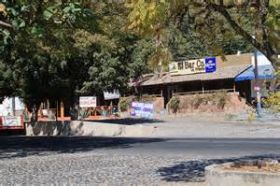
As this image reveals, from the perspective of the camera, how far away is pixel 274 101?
34.9 feet

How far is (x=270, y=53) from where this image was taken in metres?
11.7

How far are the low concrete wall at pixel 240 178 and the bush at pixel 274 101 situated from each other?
3.61 feet

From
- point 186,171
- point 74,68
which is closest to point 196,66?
point 74,68

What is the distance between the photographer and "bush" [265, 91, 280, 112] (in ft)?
Answer: 34.8

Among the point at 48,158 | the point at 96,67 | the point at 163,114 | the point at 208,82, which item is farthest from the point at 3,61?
the point at 208,82

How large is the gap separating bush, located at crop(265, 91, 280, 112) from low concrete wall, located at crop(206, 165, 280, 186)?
1.10 metres

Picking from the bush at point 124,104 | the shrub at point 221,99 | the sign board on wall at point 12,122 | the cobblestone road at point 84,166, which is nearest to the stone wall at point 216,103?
the shrub at point 221,99

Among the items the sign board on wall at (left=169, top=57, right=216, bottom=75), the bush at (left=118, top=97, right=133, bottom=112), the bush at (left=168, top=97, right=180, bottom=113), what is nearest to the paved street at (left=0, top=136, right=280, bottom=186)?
the bush at (left=168, top=97, right=180, bottom=113)

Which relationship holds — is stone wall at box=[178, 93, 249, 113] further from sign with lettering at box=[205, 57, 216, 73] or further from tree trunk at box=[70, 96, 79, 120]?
tree trunk at box=[70, 96, 79, 120]

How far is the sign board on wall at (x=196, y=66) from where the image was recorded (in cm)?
6438

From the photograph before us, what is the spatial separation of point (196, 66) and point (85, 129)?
2873cm

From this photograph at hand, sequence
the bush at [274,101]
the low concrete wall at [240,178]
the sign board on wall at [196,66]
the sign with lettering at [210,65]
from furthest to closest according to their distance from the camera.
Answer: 1. the sign board on wall at [196,66]
2. the sign with lettering at [210,65]
3. the bush at [274,101]
4. the low concrete wall at [240,178]

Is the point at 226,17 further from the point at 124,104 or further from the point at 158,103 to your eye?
the point at 158,103

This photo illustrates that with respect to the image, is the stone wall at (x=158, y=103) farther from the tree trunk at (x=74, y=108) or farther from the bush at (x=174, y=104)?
the tree trunk at (x=74, y=108)
